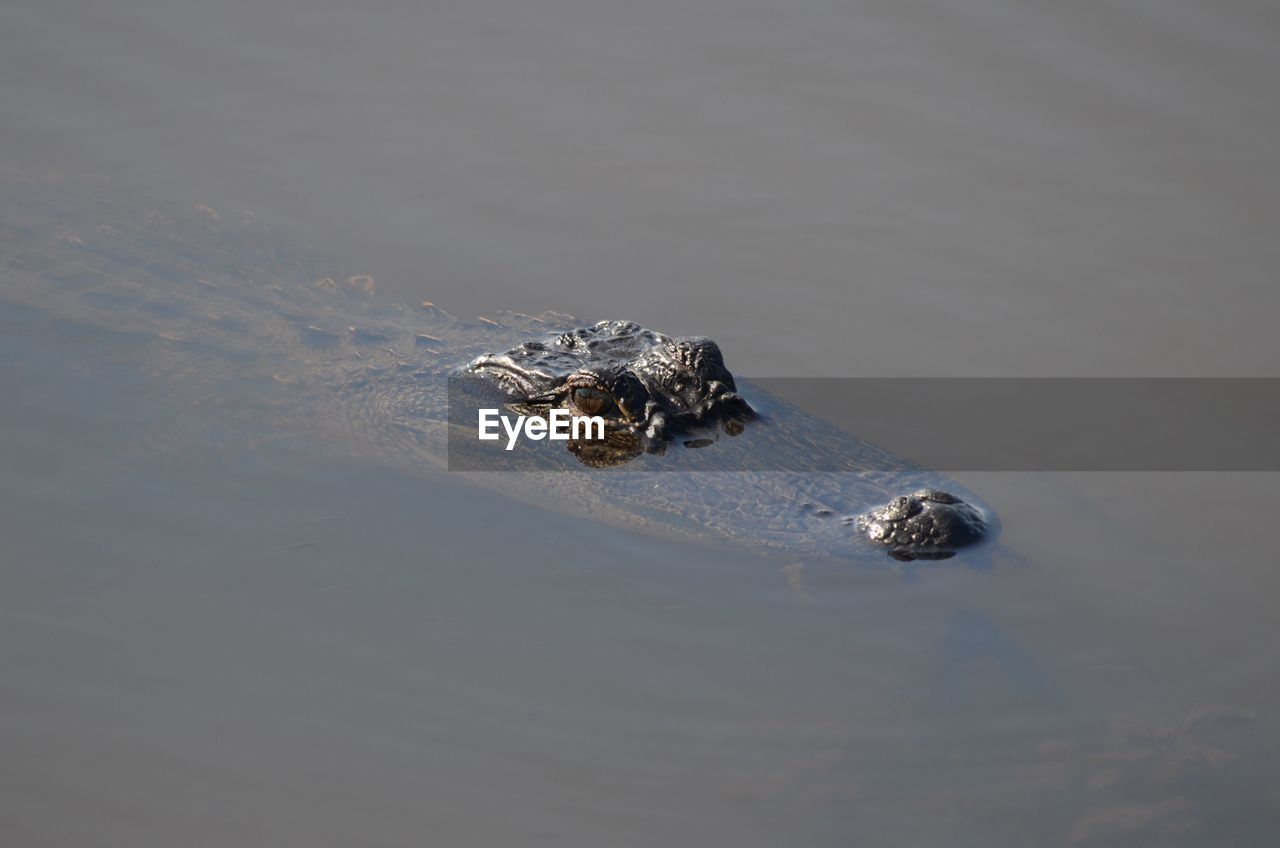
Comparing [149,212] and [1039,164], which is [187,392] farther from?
[1039,164]

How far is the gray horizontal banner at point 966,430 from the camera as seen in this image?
5797 millimetres

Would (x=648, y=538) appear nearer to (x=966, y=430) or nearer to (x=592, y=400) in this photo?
(x=592, y=400)

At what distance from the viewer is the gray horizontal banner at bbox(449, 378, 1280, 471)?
19.0 feet

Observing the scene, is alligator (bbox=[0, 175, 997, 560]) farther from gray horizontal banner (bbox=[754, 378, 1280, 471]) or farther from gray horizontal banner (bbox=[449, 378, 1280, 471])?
gray horizontal banner (bbox=[754, 378, 1280, 471])

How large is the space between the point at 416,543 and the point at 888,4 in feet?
22.0

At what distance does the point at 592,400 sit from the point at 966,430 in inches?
75.0

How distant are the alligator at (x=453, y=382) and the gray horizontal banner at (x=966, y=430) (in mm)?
20

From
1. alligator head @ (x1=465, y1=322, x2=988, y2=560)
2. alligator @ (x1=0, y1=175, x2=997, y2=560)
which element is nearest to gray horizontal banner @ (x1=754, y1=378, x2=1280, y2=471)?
alligator @ (x1=0, y1=175, x2=997, y2=560)

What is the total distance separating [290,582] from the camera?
5293 mm

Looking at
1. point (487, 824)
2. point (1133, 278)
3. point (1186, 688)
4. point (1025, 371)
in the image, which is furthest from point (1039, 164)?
point (487, 824)

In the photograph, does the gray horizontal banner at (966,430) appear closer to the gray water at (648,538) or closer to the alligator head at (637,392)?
the alligator head at (637,392)

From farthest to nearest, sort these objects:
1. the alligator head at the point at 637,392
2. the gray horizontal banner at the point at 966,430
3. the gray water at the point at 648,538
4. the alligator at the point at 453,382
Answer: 1. the gray horizontal banner at the point at 966,430
2. the alligator head at the point at 637,392
3. the alligator at the point at 453,382
4. the gray water at the point at 648,538

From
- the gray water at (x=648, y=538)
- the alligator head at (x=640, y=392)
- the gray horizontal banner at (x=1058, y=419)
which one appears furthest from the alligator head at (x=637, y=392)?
the gray horizontal banner at (x=1058, y=419)

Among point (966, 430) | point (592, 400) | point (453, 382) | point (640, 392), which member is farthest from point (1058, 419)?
point (453, 382)
